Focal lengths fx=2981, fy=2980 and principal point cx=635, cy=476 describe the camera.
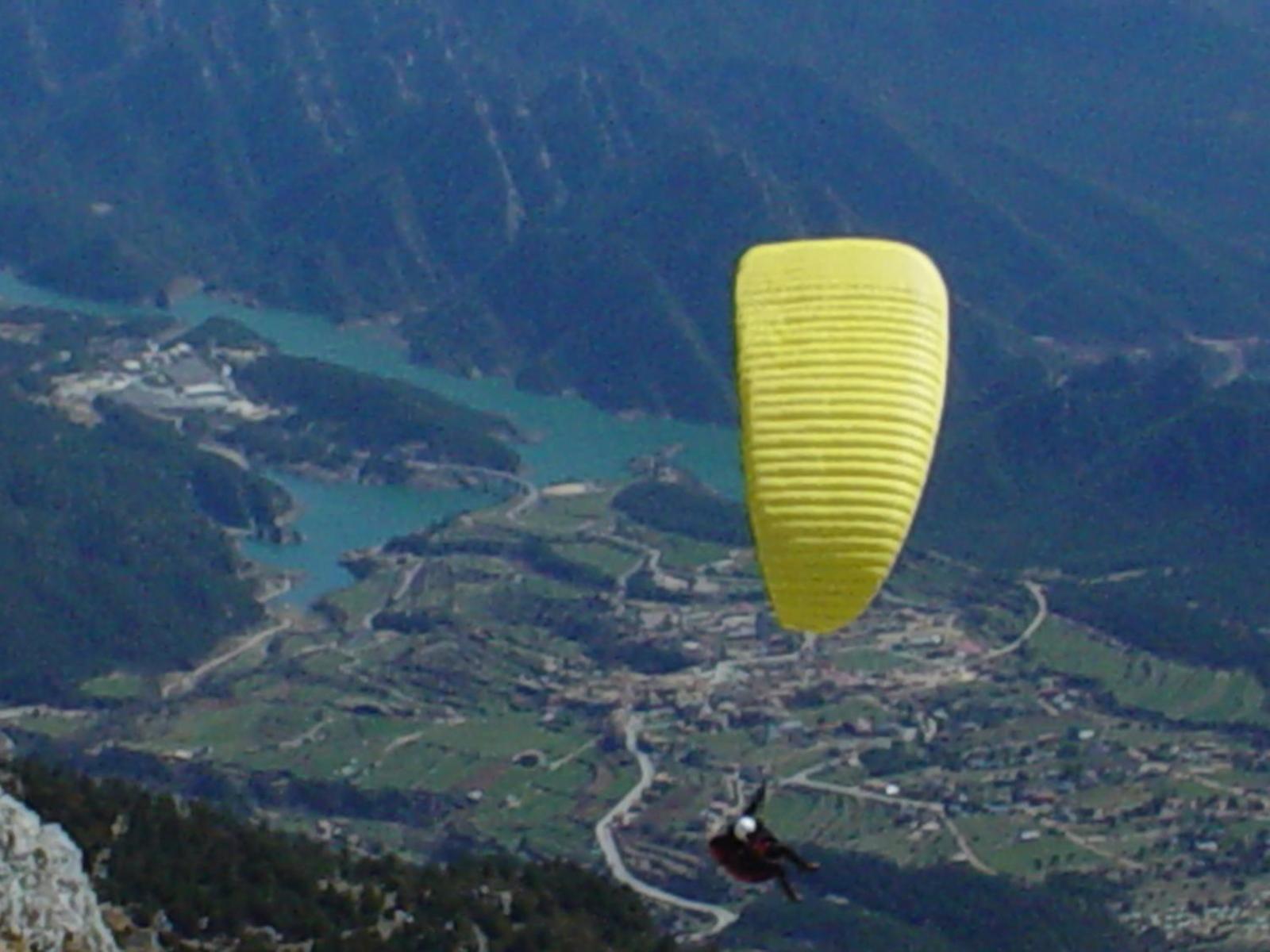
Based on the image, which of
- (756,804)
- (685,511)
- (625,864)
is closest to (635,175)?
(685,511)

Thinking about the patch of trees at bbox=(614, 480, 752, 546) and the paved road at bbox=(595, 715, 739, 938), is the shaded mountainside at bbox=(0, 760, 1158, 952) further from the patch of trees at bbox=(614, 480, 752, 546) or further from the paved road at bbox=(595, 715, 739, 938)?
the patch of trees at bbox=(614, 480, 752, 546)

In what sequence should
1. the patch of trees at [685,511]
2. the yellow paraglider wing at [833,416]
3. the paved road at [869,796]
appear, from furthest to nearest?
1. the patch of trees at [685,511]
2. the paved road at [869,796]
3. the yellow paraglider wing at [833,416]

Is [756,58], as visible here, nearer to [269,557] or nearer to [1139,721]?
[269,557]

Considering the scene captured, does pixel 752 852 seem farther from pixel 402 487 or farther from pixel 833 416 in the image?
pixel 402 487

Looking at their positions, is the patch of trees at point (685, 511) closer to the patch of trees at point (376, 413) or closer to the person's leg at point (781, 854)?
the patch of trees at point (376, 413)

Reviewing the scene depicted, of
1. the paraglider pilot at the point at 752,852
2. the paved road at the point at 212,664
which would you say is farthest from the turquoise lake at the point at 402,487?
the paraglider pilot at the point at 752,852
